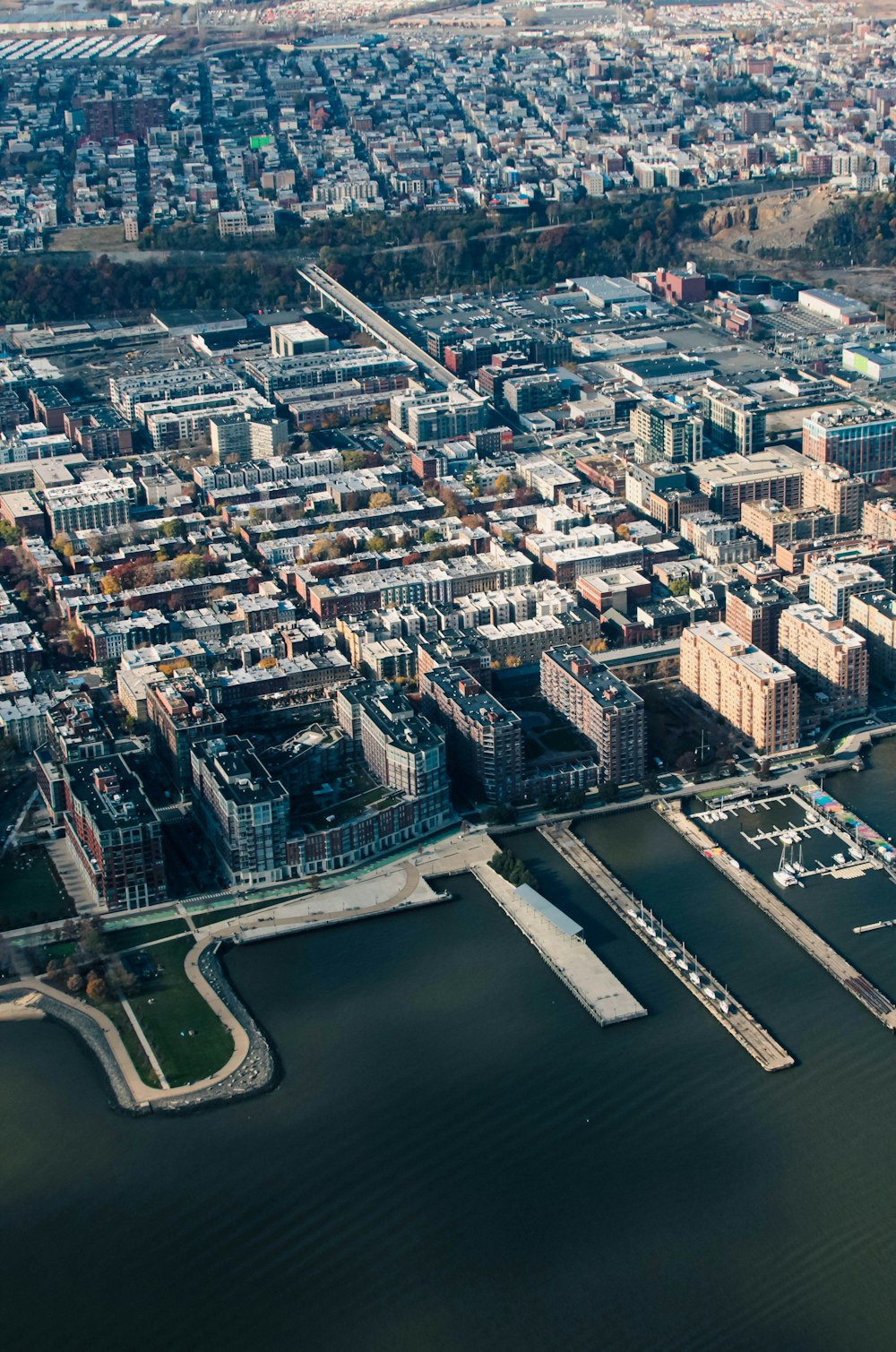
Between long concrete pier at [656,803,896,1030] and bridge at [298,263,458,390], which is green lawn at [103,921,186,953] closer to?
long concrete pier at [656,803,896,1030]

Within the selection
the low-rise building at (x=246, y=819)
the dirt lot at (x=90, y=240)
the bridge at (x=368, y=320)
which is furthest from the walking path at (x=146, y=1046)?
the dirt lot at (x=90, y=240)

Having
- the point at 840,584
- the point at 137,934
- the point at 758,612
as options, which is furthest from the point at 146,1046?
the point at 840,584

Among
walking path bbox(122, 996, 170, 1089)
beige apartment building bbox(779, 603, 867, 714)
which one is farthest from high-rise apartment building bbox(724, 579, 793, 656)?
walking path bbox(122, 996, 170, 1089)

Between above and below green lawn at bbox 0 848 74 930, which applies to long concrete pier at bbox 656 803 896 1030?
below

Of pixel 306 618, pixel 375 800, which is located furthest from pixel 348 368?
pixel 375 800

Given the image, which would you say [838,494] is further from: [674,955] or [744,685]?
[674,955]

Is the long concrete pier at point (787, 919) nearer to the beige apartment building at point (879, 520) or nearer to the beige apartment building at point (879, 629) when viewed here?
the beige apartment building at point (879, 629)
